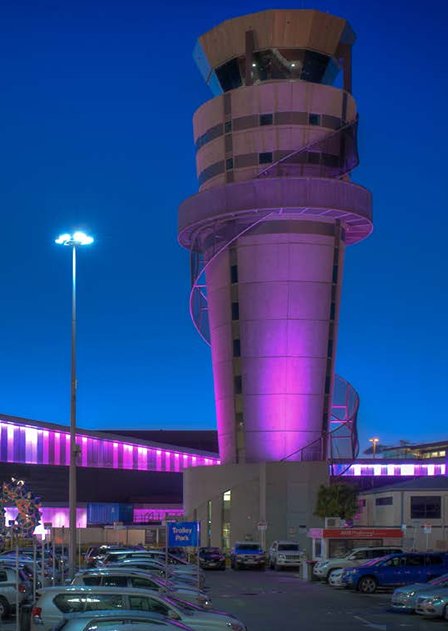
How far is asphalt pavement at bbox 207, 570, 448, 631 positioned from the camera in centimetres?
2794

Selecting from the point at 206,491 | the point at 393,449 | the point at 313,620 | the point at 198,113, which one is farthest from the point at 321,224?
the point at 393,449

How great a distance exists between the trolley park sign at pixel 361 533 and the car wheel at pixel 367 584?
831 cm

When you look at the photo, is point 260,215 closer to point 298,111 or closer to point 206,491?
point 298,111

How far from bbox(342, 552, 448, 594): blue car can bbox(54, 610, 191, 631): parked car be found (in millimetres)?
27230

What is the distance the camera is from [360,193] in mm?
71438

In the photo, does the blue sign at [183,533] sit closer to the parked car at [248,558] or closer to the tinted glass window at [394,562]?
the tinted glass window at [394,562]

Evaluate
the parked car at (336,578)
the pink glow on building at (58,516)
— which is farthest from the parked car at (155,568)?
the pink glow on building at (58,516)

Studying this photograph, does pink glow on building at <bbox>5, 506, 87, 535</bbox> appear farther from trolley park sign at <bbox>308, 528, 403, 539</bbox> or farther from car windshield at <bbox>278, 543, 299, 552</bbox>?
trolley park sign at <bbox>308, 528, 403, 539</bbox>

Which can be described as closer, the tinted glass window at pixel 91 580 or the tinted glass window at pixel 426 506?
the tinted glass window at pixel 91 580

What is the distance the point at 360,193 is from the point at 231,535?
25114 millimetres

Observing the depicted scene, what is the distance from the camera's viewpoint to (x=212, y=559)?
59250 mm

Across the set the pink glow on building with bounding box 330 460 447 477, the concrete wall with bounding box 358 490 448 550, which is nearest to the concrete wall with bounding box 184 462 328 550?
the concrete wall with bounding box 358 490 448 550

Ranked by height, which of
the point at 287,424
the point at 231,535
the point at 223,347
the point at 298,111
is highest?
the point at 298,111

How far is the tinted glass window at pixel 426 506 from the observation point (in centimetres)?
6269
